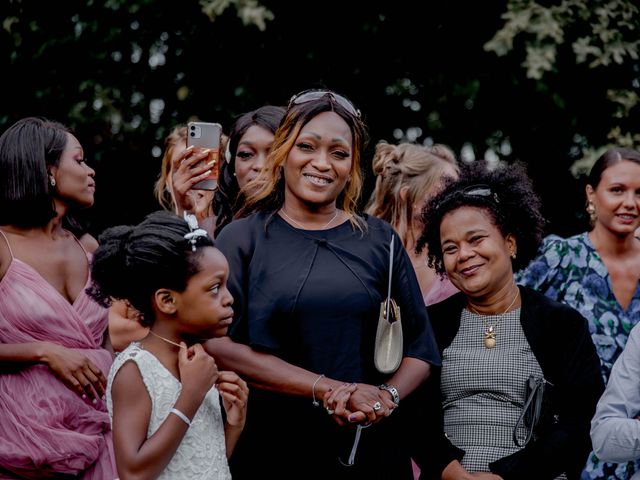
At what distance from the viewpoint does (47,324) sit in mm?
4336

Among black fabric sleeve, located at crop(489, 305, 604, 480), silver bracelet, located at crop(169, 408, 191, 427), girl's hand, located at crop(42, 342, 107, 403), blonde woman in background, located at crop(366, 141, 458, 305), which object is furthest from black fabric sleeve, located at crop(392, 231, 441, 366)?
blonde woman in background, located at crop(366, 141, 458, 305)

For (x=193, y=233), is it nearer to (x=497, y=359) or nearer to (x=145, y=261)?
(x=145, y=261)

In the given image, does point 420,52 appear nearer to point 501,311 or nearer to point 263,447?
point 501,311

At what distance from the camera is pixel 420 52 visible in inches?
367

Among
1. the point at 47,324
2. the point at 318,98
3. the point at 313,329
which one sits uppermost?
the point at 318,98

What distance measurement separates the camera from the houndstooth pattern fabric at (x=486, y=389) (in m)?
4.09

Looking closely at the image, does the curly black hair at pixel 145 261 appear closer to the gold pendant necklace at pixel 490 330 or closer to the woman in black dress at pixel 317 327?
the woman in black dress at pixel 317 327

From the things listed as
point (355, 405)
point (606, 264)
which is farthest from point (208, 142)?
point (606, 264)

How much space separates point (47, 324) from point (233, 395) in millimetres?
1132

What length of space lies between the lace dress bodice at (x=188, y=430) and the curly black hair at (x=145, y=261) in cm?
21

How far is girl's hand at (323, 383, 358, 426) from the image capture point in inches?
140

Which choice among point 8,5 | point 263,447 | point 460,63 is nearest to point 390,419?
point 263,447

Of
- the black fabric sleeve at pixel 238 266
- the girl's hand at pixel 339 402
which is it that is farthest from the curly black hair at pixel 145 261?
the girl's hand at pixel 339 402

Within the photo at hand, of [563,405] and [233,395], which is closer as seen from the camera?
[233,395]
